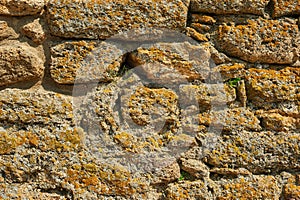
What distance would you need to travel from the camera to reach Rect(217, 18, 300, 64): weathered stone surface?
2041 millimetres

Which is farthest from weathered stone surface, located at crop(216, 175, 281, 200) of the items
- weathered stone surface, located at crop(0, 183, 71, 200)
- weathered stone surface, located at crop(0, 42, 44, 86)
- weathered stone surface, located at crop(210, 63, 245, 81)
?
weathered stone surface, located at crop(0, 42, 44, 86)

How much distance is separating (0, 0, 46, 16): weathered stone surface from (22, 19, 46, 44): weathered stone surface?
52 millimetres

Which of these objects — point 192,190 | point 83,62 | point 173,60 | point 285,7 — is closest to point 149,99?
point 173,60

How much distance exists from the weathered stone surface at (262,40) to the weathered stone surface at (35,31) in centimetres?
85

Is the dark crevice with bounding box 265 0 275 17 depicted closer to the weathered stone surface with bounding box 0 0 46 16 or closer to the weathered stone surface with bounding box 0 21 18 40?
the weathered stone surface with bounding box 0 0 46 16

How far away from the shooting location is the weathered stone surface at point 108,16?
6.19ft

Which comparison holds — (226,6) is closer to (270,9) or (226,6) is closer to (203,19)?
(203,19)

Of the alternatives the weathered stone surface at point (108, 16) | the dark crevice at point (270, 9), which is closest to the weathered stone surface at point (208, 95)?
the weathered stone surface at point (108, 16)

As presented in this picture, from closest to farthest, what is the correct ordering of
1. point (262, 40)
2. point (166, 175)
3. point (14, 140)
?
point (14, 140) < point (166, 175) < point (262, 40)

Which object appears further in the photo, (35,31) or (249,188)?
(249,188)

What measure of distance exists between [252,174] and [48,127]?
1015mm

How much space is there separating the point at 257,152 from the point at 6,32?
1.32 metres

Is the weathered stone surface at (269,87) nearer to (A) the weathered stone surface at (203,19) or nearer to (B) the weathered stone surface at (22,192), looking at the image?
(A) the weathered stone surface at (203,19)

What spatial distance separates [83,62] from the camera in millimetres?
1899
